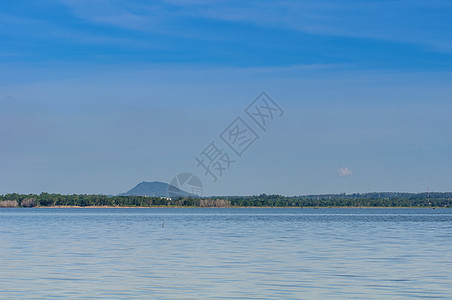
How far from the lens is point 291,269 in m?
31.0

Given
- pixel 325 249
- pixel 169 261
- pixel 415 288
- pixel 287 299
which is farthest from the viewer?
pixel 325 249

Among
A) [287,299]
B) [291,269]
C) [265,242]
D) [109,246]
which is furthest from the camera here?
[265,242]

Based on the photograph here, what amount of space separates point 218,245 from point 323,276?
17.3 metres

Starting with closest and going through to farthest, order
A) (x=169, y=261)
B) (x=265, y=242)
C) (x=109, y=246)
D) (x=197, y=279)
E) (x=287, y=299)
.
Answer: (x=287, y=299) → (x=197, y=279) → (x=169, y=261) → (x=109, y=246) → (x=265, y=242)

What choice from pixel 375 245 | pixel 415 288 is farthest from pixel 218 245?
pixel 415 288

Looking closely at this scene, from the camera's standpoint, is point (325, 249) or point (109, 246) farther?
point (109, 246)

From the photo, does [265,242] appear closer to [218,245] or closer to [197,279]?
[218,245]

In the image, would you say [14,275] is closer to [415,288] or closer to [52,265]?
[52,265]

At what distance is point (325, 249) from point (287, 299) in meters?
19.6

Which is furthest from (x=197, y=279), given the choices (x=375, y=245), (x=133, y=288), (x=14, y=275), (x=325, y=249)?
(x=375, y=245)

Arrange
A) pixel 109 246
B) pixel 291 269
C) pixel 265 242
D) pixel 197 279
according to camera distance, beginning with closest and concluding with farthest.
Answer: pixel 197 279, pixel 291 269, pixel 109 246, pixel 265 242

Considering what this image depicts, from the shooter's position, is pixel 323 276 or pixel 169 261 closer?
pixel 323 276

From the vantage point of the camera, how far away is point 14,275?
2900 cm

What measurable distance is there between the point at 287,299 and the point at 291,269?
8.14 meters
